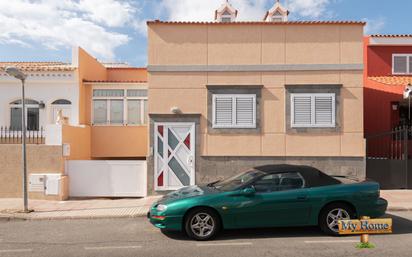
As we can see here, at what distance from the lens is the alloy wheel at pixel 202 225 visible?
613 cm

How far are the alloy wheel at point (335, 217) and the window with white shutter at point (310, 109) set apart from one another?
4433 mm

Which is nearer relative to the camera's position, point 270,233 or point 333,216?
point 333,216

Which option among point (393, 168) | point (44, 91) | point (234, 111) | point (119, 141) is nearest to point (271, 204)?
point (234, 111)

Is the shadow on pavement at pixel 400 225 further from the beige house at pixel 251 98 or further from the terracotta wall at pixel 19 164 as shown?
the terracotta wall at pixel 19 164

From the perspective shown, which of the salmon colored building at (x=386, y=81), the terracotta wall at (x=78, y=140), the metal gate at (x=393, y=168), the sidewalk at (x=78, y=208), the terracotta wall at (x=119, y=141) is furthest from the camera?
the terracotta wall at (x=119, y=141)

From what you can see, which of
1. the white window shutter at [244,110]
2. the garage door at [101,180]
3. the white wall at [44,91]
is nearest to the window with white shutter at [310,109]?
the white window shutter at [244,110]

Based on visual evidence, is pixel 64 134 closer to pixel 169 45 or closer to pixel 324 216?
pixel 169 45

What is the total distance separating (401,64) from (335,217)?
11.6m

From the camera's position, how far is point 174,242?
6066mm

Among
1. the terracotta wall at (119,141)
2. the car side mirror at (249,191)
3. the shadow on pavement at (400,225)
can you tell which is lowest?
the shadow on pavement at (400,225)

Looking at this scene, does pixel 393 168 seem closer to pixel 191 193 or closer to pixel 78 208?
pixel 191 193

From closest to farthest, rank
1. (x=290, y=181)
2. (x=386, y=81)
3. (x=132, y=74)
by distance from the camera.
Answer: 1. (x=290, y=181)
2. (x=386, y=81)
3. (x=132, y=74)

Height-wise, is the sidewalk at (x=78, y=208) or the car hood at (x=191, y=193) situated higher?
the car hood at (x=191, y=193)

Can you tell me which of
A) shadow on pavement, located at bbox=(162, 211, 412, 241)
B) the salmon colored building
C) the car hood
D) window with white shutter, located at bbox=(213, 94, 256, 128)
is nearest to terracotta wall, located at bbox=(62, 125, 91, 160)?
window with white shutter, located at bbox=(213, 94, 256, 128)
